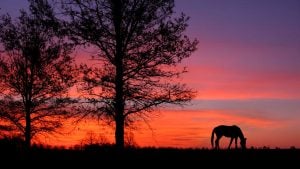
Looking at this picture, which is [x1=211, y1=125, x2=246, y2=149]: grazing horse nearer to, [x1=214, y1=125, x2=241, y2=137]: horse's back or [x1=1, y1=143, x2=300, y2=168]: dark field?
[x1=214, y1=125, x2=241, y2=137]: horse's back

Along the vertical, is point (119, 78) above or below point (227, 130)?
above

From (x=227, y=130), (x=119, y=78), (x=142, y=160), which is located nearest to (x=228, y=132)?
(x=227, y=130)

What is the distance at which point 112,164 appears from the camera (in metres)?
21.5

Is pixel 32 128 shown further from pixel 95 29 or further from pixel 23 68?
pixel 95 29

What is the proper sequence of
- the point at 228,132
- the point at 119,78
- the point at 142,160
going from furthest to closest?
the point at 228,132, the point at 119,78, the point at 142,160

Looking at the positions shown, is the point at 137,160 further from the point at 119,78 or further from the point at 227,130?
the point at 227,130

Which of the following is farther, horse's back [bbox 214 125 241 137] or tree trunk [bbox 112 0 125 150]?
horse's back [bbox 214 125 241 137]

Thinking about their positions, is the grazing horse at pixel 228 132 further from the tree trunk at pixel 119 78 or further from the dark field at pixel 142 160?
the dark field at pixel 142 160

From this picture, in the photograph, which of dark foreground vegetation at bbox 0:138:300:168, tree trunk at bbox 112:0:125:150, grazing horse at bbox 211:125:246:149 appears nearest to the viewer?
dark foreground vegetation at bbox 0:138:300:168

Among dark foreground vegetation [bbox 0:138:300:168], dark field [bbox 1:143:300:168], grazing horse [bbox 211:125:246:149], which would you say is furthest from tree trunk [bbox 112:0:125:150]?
grazing horse [bbox 211:125:246:149]

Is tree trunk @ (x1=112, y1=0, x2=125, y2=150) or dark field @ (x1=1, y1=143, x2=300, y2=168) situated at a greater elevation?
tree trunk @ (x1=112, y1=0, x2=125, y2=150)

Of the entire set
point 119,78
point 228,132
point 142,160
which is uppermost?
point 119,78

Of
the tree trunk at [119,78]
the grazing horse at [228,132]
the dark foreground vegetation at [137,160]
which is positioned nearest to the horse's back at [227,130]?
the grazing horse at [228,132]

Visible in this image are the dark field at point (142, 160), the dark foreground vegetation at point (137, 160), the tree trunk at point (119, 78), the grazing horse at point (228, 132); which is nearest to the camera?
the dark field at point (142, 160)
